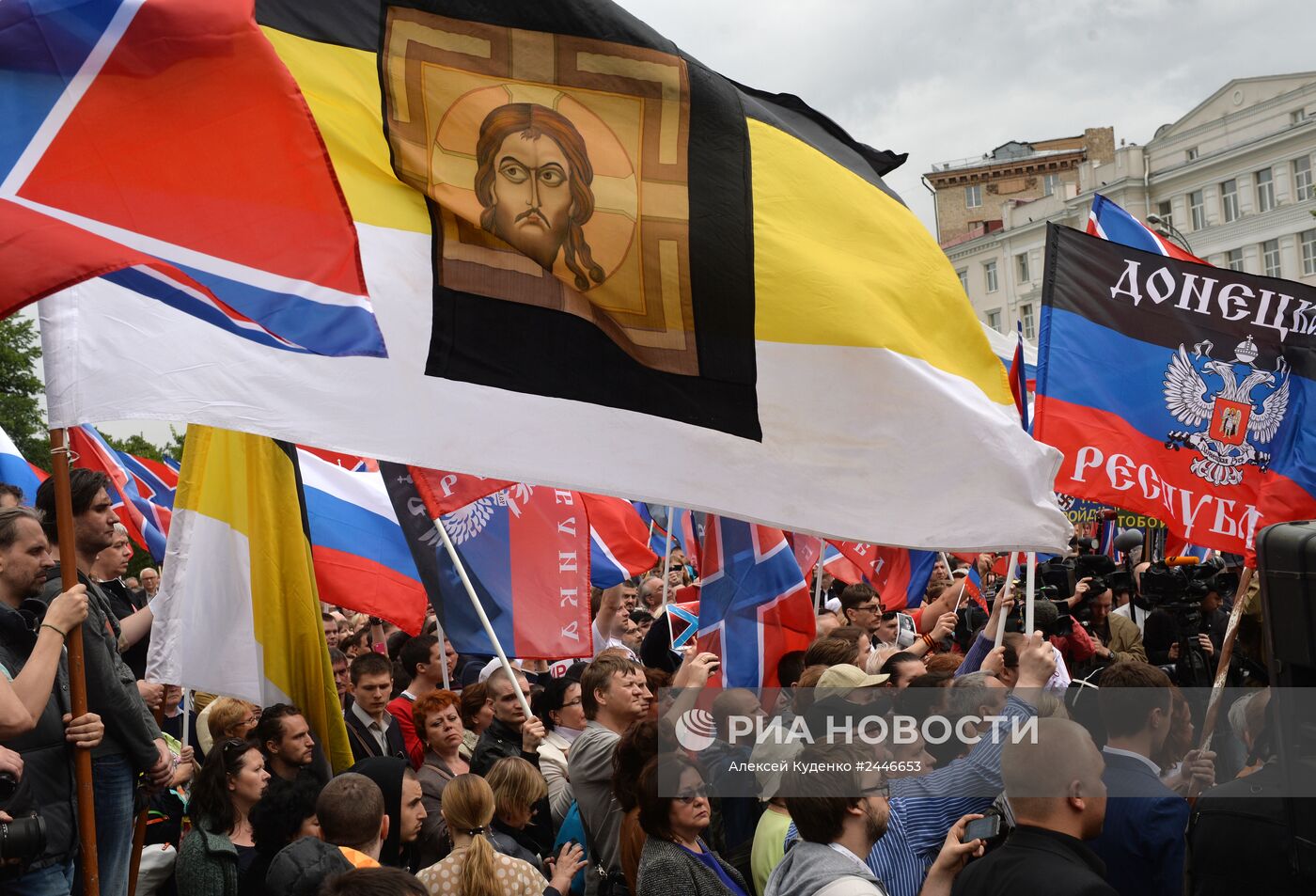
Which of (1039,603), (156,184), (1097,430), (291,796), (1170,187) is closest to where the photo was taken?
(156,184)

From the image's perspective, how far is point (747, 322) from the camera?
544 cm

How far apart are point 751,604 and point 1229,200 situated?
58620 millimetres

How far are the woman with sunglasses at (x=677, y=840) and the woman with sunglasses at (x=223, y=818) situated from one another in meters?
1.68

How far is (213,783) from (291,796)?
0.34m

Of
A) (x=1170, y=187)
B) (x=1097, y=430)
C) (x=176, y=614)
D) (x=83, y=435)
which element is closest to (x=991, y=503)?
(x=1097, y=430)

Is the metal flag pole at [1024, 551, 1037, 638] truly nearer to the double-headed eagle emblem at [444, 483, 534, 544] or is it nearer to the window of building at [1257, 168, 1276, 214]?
the double-headed eagle emblem at [444, 483, 534, 544]

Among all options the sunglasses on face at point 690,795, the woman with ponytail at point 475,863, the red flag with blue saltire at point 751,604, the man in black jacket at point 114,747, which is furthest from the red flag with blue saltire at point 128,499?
the sunglasses on face at point 690,795

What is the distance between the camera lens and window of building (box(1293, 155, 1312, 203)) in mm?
56250

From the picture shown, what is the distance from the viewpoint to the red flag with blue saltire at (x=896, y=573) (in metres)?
11.8

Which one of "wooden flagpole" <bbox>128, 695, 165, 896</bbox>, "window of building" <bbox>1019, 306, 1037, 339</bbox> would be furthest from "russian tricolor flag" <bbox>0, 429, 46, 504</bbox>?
"window of building" <bbox>1019, 306, 1037, 339</bbox>

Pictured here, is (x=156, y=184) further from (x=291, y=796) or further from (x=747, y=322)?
(x=291, y=796)

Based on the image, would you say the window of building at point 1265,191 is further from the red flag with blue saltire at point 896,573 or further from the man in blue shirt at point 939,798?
the man in blue shirt at point 939,798

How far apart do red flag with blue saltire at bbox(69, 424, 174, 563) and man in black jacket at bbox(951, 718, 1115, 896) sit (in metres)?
7.41

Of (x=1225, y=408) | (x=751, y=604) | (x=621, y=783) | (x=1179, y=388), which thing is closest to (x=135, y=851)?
(x=621, y=783)
